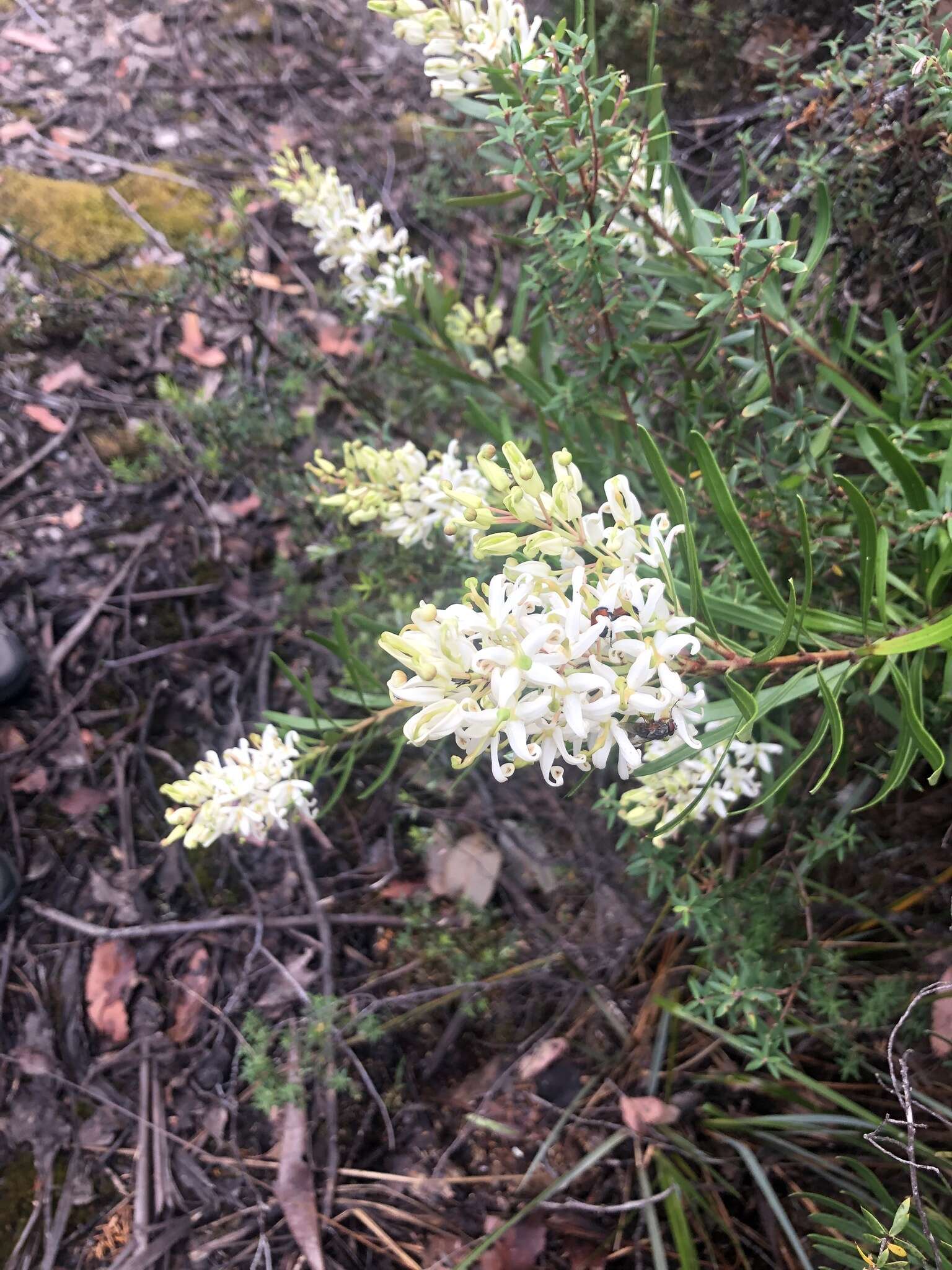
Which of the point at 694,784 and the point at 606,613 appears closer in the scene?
the point at 606,613

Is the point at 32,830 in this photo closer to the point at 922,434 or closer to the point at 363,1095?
the point at 363,1095

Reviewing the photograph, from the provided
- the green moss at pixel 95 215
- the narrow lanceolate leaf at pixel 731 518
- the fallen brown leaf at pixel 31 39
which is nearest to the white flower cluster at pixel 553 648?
the narrow lanceolate leaf at pixel 731 518

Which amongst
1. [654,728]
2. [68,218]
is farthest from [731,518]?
[68,218]

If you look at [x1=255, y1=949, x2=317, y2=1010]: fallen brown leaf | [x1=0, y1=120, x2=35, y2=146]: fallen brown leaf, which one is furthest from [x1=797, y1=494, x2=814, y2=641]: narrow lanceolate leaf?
[x1=0, y1=120, x2=35, y2=146]: fallen brown leaf

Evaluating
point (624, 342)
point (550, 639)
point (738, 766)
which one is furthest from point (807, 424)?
point (550, 639)

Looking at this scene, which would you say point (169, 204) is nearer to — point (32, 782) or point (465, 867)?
point (32, 782)

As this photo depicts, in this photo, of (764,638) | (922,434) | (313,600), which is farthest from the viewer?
(313,600)
